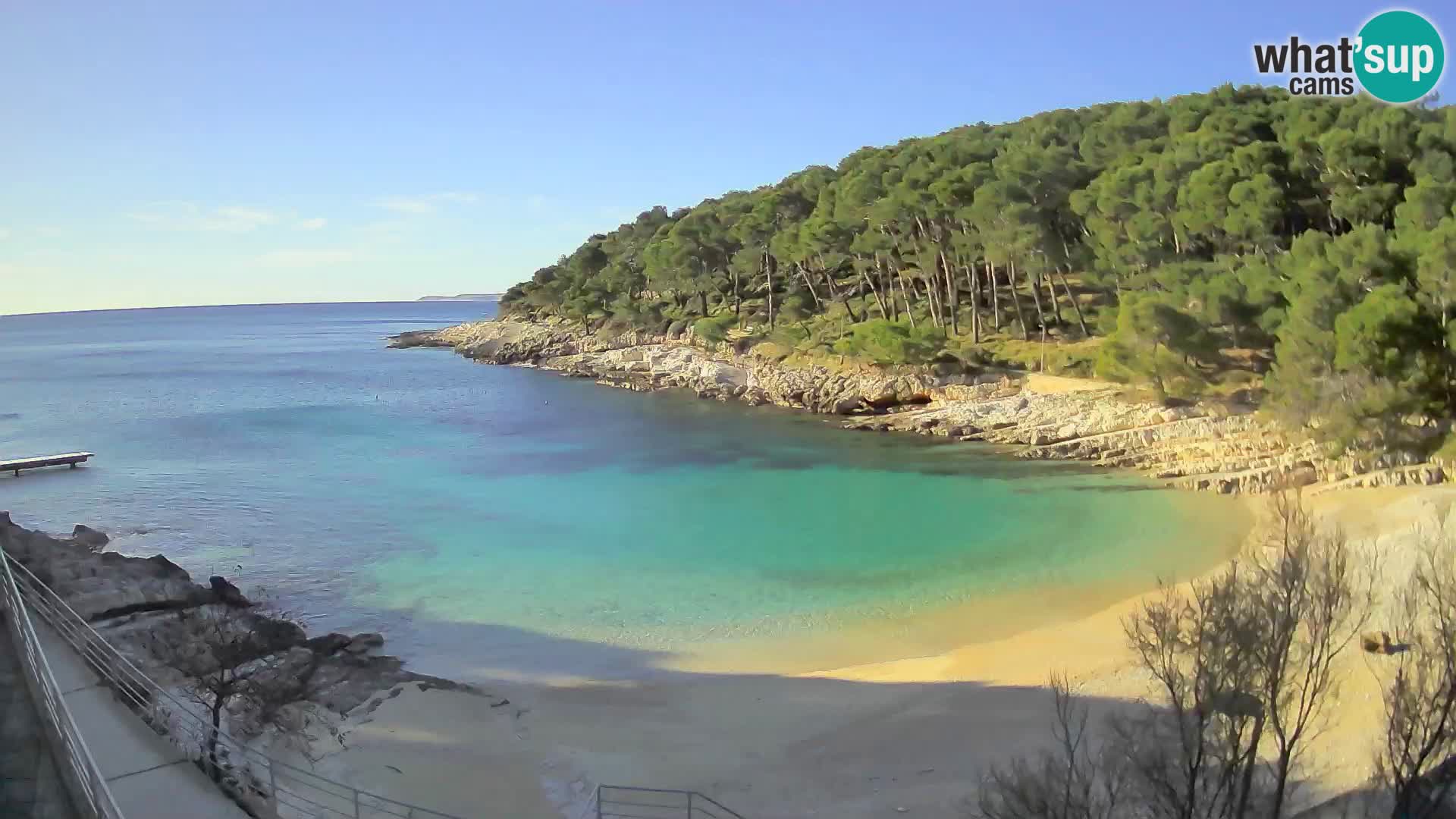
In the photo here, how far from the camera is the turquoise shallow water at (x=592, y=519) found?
16.4 meters

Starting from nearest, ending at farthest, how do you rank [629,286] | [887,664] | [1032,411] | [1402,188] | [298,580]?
[887,664], [298,580], [1402,188], [1032,411], [629,286]

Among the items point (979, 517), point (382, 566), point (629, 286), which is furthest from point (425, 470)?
point (629, 286)

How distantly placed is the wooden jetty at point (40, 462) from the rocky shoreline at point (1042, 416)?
77.9 ft

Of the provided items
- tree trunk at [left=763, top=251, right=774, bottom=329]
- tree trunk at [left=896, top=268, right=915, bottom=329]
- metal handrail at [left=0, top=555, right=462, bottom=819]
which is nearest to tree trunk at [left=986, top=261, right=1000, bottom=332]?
tree trunk at [left=896, top=268, right=915, bottom=329]

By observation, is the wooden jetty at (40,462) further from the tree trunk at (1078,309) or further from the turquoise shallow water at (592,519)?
the tree trunk at (1078,309)

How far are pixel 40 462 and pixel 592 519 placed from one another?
21.2 m

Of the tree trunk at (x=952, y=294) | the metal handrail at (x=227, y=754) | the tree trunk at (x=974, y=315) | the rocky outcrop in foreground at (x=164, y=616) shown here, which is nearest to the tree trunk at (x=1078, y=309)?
the tree trunk at (x=974, y=315)

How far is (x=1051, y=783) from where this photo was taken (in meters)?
6.75

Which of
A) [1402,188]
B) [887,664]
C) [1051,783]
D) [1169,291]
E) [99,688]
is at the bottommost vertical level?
[887,664]

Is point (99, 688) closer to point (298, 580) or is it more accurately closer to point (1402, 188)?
point (298, 580)

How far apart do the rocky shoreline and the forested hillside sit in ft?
2.88

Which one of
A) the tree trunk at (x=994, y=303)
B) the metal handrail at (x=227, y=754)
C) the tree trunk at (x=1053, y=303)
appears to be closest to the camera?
the metal handrail at (x=227, y=754)

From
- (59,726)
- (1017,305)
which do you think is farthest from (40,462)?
(1017,305)

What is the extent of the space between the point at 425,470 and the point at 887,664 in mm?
19862
